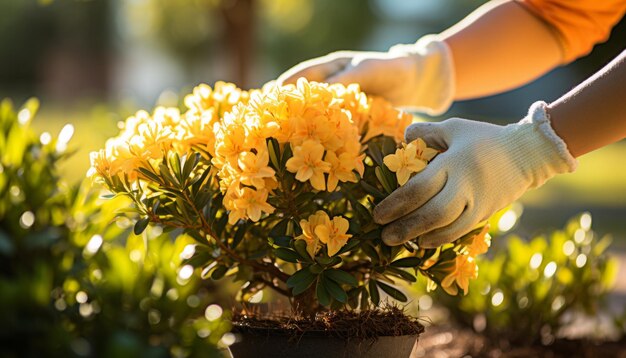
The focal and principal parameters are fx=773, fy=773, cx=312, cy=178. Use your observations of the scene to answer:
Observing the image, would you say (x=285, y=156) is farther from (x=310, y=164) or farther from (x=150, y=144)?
(x=150, y=144)

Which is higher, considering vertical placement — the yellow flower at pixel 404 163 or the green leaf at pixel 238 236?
the yellow flower at pixel 404 163

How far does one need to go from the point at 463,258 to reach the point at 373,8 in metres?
33.6

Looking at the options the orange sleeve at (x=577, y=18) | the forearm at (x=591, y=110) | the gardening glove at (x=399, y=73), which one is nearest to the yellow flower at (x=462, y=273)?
the forearm at (x=591, y=110)

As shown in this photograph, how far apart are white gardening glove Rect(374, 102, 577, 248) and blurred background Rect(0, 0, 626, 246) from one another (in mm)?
11574

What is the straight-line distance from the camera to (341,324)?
5.62 ft

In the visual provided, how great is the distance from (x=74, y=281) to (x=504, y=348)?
171 centimetres

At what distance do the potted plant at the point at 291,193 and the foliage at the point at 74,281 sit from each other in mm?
146

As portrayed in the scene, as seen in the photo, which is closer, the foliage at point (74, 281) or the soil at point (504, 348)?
the foliage at point (74, 281)

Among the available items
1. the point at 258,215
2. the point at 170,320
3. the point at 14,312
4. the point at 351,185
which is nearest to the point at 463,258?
the point at 351,185

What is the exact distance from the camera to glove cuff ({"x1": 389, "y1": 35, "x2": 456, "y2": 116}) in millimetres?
2461

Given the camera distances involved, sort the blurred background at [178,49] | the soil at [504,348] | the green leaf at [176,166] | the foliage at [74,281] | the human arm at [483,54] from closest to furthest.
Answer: the foliage at [74,281]
the green leaf at [176,166]
the human arm at [483,54]
the soil at [504,348]
the blurred background at [178,49]

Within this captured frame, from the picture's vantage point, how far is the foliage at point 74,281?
1.19 metres

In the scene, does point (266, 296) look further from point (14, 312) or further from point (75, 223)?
point (14, 312)

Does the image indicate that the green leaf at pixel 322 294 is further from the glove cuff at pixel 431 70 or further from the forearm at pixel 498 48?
the forearm at pixel 498 48
